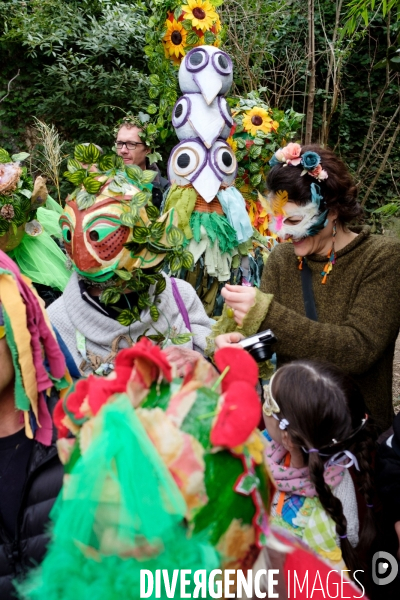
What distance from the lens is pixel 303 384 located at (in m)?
1.59

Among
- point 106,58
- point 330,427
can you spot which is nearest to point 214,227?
point 330,427

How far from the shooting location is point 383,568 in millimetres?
1630

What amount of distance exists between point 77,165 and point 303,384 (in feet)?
3.42

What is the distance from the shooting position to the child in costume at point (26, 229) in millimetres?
2270

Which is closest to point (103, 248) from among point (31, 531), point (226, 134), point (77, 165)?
point (77, 165)

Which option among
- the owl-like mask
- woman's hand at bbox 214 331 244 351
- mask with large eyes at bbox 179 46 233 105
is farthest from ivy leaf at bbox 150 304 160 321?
mask with large eyes at bbox 179 46 233 105

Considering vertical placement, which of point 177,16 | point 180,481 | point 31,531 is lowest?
point 31,531

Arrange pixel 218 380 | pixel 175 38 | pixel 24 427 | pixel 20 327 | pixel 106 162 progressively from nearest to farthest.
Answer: pixel 218 380, pixel 20 327, pixel 24 427, pixel 106 162, pixel 175 38

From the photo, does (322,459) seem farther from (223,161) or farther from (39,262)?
(223,161)

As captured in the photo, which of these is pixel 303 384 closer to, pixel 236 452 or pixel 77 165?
pixel 236 452

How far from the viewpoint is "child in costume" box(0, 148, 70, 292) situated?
7.45 feet

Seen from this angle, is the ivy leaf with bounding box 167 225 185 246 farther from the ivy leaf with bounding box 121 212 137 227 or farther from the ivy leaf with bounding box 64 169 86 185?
the ivy leaf with bounding box 64 169 86 185

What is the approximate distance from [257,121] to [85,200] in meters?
2.50

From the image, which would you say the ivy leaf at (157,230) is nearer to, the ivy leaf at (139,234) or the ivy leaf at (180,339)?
the ivy leaf at (139,234)
